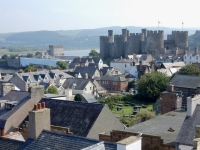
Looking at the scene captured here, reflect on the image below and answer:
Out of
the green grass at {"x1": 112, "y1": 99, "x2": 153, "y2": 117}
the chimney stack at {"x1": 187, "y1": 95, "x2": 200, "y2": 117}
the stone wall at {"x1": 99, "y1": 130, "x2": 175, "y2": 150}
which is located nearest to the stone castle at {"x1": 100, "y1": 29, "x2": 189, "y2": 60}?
the green grass at {"x1": 112, "y1": 99, "x2": 153, "y2": 117}

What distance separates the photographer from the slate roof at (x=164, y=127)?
2158 cm

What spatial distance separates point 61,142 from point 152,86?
48.1 m

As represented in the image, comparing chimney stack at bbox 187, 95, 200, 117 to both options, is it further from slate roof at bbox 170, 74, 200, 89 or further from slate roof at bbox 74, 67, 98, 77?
slate roof at bbox 74, 67, 98, 77

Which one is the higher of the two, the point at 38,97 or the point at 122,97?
the point at 38,97

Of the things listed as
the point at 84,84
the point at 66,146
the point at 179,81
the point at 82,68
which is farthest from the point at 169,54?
the point at 66,146

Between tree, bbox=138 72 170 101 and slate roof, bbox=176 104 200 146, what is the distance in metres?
41.0

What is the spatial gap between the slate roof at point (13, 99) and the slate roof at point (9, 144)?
968cm

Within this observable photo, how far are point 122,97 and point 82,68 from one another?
29.9 m

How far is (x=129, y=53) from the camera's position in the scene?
379 feet

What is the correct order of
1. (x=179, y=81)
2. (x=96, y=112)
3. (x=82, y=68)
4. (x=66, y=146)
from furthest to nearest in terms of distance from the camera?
1. (x=82, y=68)
2. (x=179, y=81)
3. (x=96, y=112)
4. (x=66, y=146)

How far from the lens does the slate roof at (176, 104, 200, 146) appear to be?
19150 millimetres

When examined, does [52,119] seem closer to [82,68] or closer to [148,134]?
[148,134]

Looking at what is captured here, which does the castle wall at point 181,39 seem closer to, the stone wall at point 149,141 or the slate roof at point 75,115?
the slate roof at point 75,115

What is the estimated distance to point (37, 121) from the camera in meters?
16.2
